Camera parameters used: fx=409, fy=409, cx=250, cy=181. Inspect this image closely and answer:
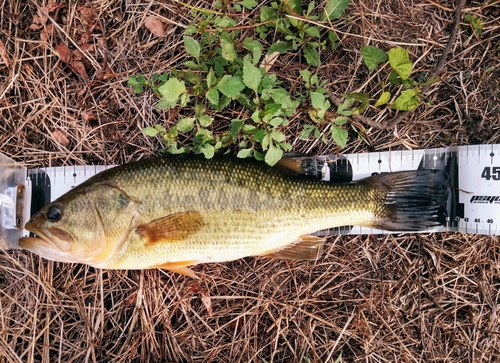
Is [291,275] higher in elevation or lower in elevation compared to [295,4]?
lower

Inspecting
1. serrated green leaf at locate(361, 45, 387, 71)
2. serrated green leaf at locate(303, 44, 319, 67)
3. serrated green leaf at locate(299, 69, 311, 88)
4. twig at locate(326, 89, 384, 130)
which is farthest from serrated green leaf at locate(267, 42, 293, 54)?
serrated green leaf at locate(361, 45, 387, 71)

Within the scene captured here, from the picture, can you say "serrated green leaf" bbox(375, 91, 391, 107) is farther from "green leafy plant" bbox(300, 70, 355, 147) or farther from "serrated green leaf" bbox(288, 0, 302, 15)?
"serrated green leaf" bbox(288, 0, 302, 15)

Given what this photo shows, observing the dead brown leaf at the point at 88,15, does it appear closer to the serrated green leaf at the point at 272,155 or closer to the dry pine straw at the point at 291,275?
the dry pine straw at the point at 291,275

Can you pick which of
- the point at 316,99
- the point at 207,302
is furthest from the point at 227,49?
the point at 207,302

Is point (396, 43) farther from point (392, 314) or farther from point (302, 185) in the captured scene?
point (392, 314)

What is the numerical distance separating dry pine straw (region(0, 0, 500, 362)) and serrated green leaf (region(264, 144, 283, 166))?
48 cm

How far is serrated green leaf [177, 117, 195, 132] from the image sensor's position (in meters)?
3.43

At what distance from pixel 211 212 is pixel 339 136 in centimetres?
123

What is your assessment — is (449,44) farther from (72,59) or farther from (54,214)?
(54,214)

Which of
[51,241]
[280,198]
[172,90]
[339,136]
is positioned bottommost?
[51,241]

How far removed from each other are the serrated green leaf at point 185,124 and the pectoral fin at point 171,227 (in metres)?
0.73

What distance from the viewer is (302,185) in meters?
3.41

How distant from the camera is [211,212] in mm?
3281

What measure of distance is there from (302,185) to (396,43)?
1561mm
